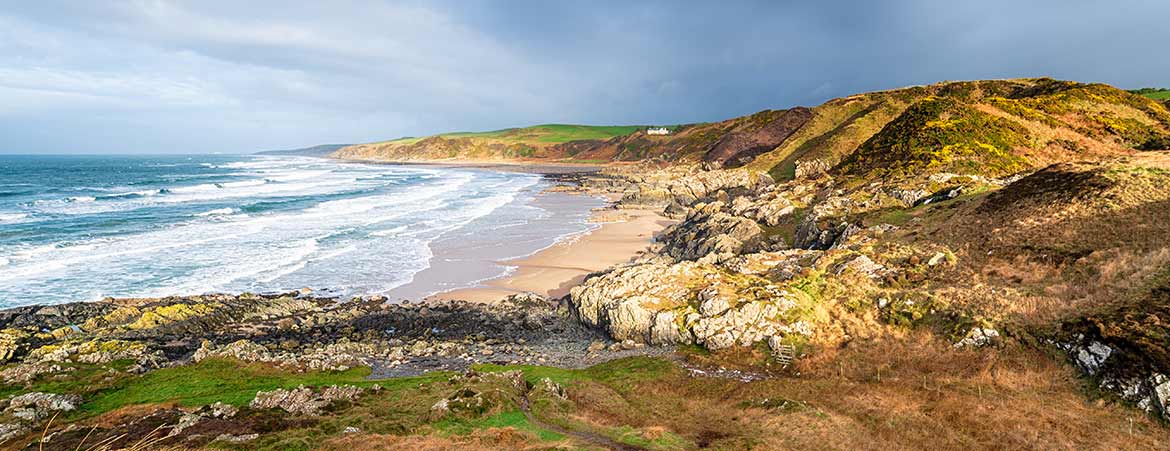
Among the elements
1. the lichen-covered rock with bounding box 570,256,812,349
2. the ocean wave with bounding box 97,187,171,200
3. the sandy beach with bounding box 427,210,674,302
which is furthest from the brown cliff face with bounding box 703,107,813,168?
the ocean wave with bounding box 97,187,171,200

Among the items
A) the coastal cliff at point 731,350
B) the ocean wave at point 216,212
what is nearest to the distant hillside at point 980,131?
the coastal cliff at point 731,350

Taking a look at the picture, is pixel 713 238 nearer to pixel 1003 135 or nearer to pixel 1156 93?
pixel 1003 135

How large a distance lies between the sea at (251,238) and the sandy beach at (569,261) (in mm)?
1908

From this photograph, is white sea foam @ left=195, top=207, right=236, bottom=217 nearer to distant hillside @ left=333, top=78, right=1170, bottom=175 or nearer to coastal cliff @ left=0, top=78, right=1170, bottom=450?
coastal cliff @ left=0, top=78, right=1170, bottom=450

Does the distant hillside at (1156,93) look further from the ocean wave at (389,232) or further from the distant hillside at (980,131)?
the ocean wave at (389,232)

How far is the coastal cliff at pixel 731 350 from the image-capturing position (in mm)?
16453

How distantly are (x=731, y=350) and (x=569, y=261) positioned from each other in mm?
24458

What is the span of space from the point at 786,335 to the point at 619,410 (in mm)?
9481

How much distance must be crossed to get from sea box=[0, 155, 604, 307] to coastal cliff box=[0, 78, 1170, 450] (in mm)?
7313

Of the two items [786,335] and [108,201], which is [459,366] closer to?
[786,335]

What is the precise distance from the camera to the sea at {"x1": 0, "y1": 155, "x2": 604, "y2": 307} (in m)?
40.3

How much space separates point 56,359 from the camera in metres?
23.2

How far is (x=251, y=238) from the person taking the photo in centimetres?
5666

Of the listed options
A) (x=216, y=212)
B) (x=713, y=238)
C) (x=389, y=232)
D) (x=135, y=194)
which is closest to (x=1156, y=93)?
(x=713, y=238)
